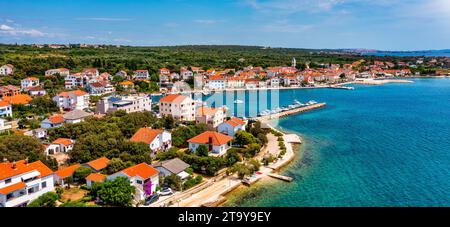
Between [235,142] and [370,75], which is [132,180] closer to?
[235,142]

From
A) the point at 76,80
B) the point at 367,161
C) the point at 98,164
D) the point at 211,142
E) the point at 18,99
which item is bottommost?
the point at 367,161

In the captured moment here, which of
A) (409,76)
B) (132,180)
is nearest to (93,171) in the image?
(132,180)

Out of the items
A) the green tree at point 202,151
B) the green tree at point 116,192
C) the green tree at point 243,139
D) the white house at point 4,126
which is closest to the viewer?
the green tree at point 116,192

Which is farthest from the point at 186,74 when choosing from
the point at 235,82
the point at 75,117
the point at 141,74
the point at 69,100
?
the point at 75,117

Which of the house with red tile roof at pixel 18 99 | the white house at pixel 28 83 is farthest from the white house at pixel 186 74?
the house with red tile roof at pixel 18 99

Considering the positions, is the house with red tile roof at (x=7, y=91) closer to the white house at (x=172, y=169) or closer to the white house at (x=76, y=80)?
the white house at (x=76, y=80)

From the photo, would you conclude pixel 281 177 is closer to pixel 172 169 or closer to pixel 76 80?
pixel 172 169

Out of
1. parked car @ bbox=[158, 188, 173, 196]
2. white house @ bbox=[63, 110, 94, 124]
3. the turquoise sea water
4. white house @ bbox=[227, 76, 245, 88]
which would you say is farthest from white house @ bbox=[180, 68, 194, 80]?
parked car @ bbox=[158, 188, 173, 196]
